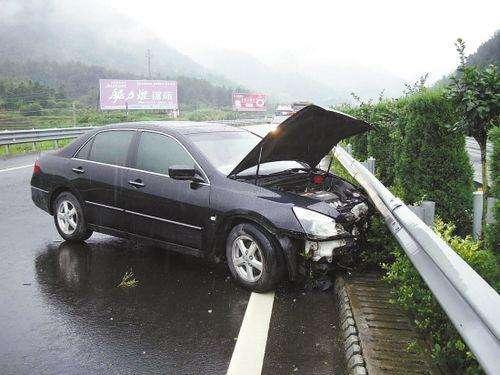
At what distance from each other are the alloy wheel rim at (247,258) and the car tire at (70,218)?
2.43m

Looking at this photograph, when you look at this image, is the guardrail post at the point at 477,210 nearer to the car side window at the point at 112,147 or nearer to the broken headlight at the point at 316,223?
the broken headlight at the point at 316,223

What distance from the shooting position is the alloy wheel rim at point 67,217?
22.3 ft

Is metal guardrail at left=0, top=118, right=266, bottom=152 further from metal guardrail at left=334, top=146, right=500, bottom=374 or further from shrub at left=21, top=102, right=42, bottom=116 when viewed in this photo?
shrub at left=21, top=102, right=42, bottom=116

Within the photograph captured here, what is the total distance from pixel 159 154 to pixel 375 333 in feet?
10.6

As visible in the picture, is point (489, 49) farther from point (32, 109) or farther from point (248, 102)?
point (32, 109)

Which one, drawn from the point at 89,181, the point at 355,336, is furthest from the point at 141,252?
the point at 355,336

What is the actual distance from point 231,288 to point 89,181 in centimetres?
248

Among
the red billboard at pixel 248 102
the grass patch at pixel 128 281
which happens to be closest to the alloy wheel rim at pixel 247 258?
the grass patch at pixel 128 281

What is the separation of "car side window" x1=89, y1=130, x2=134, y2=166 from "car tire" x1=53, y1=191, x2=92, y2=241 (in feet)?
2.14

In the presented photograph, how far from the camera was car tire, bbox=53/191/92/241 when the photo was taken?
6.69 m

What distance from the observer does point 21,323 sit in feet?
14.4

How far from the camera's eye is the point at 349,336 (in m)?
3.81

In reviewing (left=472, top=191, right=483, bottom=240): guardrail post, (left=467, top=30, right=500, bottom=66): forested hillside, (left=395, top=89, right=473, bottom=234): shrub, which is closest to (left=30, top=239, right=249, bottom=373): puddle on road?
(left=472, top=191, right=483, bottom=240): guardrail post

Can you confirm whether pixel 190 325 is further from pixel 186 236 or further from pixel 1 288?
pixel 1 288
